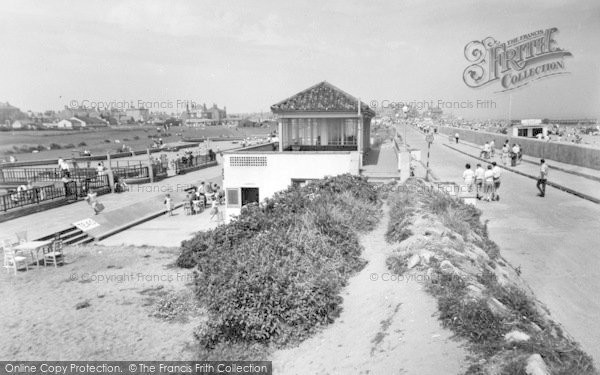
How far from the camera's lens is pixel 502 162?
27.7 m

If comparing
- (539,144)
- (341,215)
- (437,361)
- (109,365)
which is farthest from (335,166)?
(539,144)

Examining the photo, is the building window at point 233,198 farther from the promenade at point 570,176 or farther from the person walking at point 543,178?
the promenade at point 570,176

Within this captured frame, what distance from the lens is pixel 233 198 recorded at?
62.3ft

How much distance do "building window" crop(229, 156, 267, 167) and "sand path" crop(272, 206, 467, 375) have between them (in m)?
10.9

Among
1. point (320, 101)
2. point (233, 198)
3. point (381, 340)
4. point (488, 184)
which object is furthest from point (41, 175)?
point (381, 340)

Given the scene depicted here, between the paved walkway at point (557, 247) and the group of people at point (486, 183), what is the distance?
51 centimetres

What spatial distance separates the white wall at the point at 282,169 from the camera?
709 inches

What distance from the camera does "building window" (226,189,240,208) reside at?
18.9 metres

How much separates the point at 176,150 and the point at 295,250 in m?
51.2

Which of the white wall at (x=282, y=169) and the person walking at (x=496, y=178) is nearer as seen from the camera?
the person walking at (x=496, y=178)

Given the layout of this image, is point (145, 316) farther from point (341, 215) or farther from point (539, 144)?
point (539, 144)

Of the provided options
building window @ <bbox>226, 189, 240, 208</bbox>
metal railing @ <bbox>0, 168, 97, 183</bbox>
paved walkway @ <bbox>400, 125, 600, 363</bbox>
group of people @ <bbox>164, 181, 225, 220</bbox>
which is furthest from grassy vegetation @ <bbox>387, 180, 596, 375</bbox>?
metal railing @ <bbox>0, 168, 97, 183</bbox>

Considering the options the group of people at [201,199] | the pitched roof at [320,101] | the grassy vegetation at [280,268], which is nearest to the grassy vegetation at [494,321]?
the grassy vegetation at [280,268]

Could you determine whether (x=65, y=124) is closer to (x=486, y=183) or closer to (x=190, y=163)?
(x=190, y=163)
